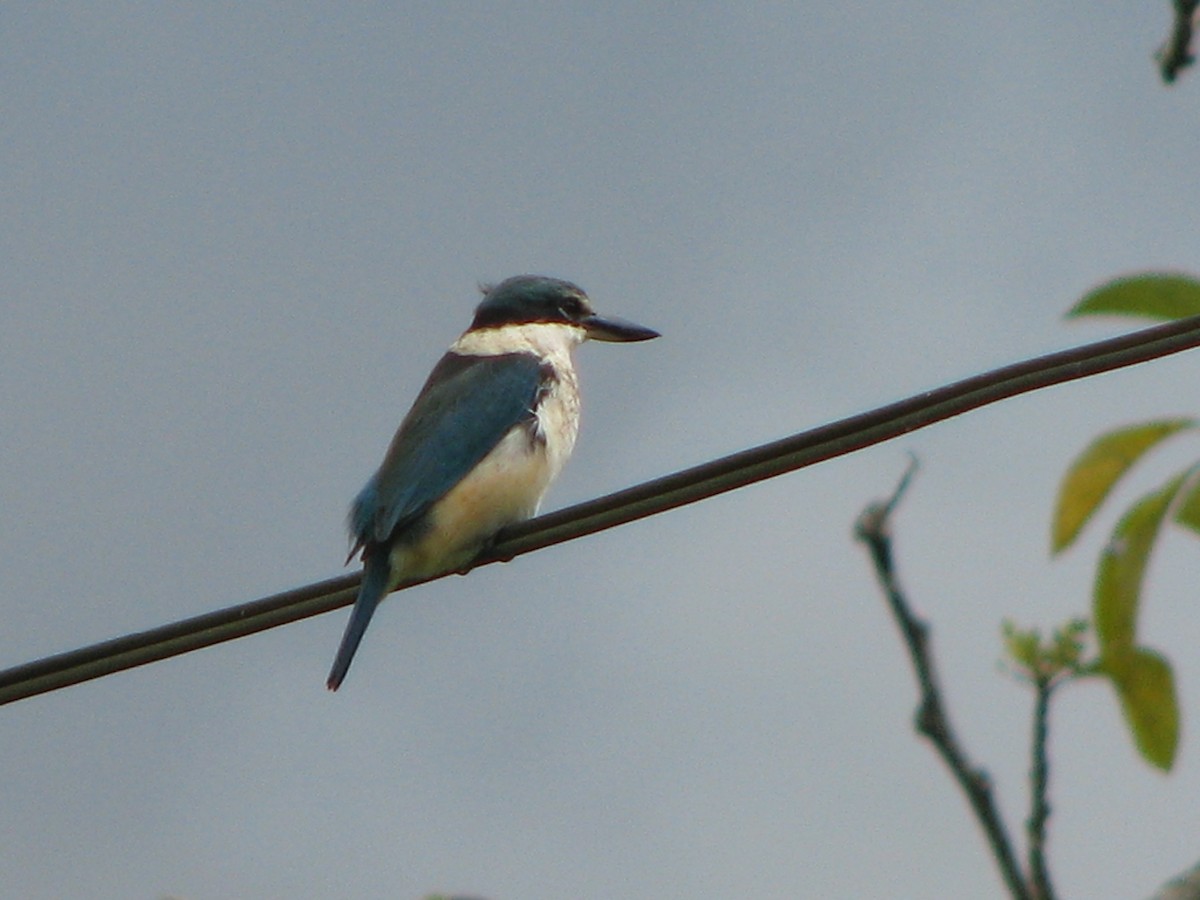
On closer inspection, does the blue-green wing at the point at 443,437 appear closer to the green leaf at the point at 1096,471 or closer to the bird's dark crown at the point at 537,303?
the bird's dark crown at the point at 537,303

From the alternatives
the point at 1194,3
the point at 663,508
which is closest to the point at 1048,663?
the point at 1194,3

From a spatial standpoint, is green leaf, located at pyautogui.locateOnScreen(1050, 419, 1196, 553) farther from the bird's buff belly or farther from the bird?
the bird's buff belly

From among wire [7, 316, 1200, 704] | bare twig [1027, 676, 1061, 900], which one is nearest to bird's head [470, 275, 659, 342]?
wire [7, 316, 1200, 704]

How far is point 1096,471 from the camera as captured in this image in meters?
1.96

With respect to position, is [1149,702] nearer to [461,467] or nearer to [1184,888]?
[1184,888]

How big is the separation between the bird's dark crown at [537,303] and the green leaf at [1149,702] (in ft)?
14.5

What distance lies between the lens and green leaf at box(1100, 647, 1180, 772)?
1561 millimetres

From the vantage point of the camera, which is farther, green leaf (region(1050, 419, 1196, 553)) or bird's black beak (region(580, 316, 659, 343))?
bird's black beak (region(580, 316, 659, 343))

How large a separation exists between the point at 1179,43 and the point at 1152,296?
36 centimetres

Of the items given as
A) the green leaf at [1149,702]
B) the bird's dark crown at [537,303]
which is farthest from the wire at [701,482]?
the bird's dark crown at [537,303]

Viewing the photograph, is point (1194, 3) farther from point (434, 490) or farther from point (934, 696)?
point (434, 490)

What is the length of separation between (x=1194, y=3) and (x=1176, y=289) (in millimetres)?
395

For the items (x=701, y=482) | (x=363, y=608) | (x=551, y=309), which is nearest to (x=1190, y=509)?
(x=701, y=482)

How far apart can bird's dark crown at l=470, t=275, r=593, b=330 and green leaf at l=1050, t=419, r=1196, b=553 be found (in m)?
3.99
